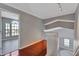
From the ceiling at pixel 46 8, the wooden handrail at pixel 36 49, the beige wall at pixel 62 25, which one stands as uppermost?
the ceiling at pixel 46 8

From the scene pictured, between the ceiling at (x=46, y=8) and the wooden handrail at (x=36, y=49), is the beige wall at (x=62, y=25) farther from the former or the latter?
the wooden handrail at (x=36, y=49)

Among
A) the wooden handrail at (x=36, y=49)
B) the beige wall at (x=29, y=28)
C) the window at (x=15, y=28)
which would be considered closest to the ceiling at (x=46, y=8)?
the beige wall at (x=29, y=28)

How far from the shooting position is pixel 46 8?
1.37 meters

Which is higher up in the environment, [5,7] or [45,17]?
[5,7]

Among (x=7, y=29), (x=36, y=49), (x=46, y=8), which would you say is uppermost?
(x=46, y=8)

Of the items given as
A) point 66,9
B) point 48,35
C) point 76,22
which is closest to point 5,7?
point 48,35

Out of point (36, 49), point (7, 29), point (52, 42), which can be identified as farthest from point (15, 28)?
point (52, 42)

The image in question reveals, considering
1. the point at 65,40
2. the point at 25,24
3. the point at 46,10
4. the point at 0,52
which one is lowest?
the point at 0,52

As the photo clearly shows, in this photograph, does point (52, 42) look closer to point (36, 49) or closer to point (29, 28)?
point (36, 49)

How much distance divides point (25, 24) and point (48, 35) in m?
0.31

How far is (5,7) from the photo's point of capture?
133 centimetres

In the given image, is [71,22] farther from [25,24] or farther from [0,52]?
[0,52]

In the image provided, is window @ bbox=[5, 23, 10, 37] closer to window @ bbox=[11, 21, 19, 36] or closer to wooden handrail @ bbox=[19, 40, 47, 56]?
window @ bbox=[11, 21, 19, 36]

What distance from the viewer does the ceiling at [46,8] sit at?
4.39 ft
